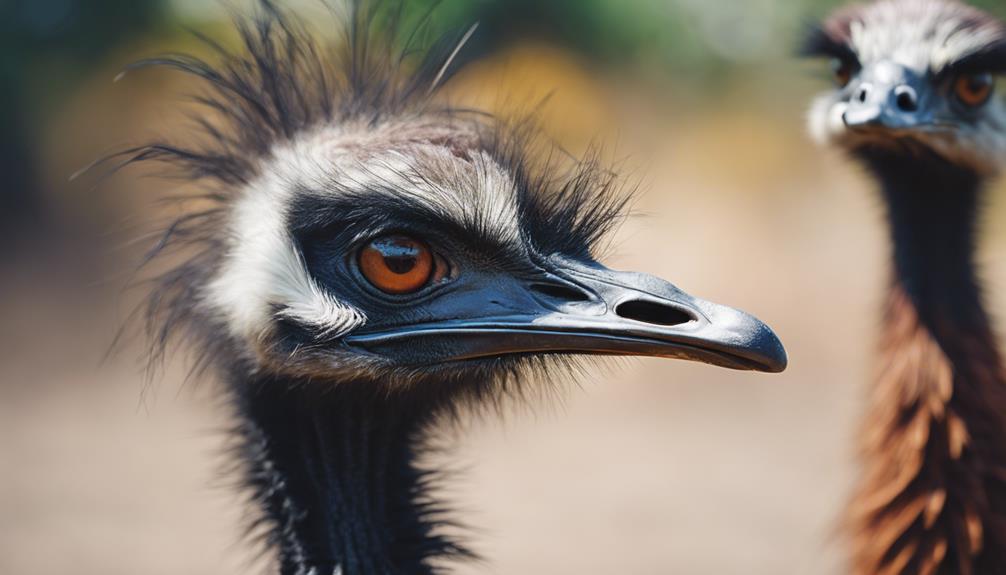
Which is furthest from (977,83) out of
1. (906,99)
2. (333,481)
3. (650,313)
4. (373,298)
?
(333,481)

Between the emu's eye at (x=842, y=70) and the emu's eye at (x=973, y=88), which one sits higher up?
A: the emu's eye at (x=842, y=70)

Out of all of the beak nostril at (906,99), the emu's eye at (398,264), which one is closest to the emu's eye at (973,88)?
the beak nostril at (906,99)

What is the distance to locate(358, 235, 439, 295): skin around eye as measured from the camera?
2.01 metres

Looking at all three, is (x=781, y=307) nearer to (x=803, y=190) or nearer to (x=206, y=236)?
(x=803, y=190)

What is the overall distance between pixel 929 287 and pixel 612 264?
176 cm

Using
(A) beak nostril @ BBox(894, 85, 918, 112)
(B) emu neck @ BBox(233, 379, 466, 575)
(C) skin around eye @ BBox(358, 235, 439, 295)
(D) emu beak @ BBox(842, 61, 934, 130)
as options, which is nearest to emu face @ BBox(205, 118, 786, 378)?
(C) skin around eye @ BBox(358, 235, 439, 295)

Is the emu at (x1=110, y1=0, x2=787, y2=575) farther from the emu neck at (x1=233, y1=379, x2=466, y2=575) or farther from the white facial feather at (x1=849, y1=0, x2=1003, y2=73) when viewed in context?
the white facial feather at (x1=849, y1=0, x2=1003, y2=73)

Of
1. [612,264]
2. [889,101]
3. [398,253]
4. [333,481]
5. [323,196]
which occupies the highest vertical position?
[612,264]

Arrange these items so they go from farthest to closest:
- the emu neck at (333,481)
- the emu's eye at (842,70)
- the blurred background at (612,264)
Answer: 1. the blurred background at (612,264)
2. the emu's eye at (842,70)
3. the emu neck at (333,481)

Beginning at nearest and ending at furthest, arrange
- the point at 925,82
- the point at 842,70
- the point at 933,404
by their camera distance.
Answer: the point at 933,404 → the point at 925,82 → the point at 842,70

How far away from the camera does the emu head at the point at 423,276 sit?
6.38ft

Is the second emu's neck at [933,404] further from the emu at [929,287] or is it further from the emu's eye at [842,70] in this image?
the emu's eye at [842,70]

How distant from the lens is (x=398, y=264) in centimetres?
202

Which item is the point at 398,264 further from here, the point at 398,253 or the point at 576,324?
the point at 576,324
